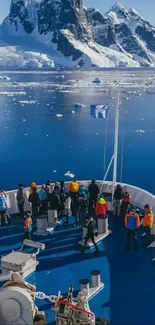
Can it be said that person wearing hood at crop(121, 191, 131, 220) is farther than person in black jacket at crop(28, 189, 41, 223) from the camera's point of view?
No

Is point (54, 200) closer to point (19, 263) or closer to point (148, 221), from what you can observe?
point (148, 221)

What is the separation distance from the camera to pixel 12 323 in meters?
6.86

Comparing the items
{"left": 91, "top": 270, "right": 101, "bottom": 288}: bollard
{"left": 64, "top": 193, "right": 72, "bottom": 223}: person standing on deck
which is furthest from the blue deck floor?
{"left": 64, "top": 193, "right": 72, "bottom": 223}: person standing on deck

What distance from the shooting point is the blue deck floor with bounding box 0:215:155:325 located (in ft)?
28.7

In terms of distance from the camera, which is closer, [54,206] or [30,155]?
[54,206]

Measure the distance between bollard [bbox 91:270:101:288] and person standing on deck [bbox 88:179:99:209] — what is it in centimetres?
417

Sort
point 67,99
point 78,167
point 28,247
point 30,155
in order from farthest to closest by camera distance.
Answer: point 67,99
point 30,155
point 78,167
point 28,247

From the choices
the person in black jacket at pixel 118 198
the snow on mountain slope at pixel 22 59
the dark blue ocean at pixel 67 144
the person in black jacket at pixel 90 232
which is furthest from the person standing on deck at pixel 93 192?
the snow on mountain slope at pixel 22 59

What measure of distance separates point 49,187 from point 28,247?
124 inches

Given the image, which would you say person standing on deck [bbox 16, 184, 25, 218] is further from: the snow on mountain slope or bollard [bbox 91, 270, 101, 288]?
the snow on mountain slope

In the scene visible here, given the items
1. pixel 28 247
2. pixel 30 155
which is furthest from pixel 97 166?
pixel 28 247

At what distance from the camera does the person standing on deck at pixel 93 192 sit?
13.2 metres

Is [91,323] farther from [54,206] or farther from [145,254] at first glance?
[54,206]

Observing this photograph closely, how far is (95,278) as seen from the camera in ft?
30.6
